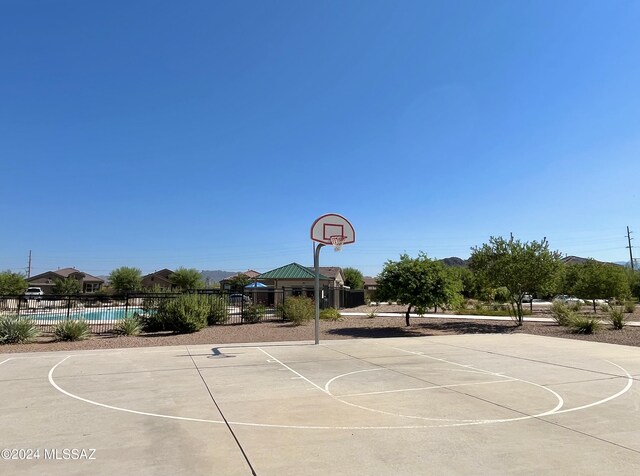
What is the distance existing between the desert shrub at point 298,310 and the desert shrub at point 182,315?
4694 mm

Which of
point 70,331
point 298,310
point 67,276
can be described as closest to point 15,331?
point 70,331

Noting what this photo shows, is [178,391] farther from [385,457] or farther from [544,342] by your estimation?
[544,342]

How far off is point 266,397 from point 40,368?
22.9 feet

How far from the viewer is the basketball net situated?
60.5 ft

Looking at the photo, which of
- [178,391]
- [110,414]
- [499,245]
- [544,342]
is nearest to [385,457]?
[110,414]

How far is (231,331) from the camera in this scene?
805 inches

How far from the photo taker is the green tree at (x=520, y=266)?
23094 millimetres

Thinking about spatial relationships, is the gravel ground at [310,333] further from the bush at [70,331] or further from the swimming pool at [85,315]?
the swimming pool at [85,315]

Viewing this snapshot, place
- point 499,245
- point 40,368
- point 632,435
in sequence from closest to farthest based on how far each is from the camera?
1. point 632,435
2. point 40,368
3. point 499,245

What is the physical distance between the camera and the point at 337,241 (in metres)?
18.5

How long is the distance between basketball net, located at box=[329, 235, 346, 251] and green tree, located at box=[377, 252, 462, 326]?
355cm

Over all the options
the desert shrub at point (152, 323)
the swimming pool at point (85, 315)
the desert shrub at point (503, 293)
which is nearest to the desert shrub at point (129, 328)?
the desert shrub at point (152, 323)

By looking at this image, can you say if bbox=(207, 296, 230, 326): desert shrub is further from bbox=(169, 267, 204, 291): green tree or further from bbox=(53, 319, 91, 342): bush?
bbox=(169, 267, 204, 291): green tree

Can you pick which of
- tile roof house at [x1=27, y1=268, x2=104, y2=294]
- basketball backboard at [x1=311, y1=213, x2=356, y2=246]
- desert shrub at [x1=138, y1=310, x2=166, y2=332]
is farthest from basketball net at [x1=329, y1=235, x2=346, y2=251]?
tile roof house at [x1=27, y1=268, x2=104, y2=294]
